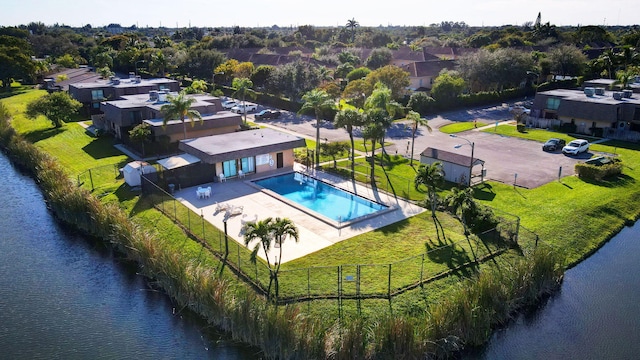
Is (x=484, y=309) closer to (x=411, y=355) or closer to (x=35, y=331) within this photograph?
(x=411, y=355)

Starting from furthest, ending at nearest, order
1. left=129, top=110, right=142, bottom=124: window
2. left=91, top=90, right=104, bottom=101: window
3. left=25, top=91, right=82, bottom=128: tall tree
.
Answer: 1. left=91, top=90, right=104, bottom=101: window
2. left=25, top=91, right=82, bottom=128: tall tree
3. left=129, top=110, right=142, bottom=124: window

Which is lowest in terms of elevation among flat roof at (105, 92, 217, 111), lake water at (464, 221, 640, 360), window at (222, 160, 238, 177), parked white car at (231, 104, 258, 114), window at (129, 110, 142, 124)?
lake water at (464, 221, 640, 360)

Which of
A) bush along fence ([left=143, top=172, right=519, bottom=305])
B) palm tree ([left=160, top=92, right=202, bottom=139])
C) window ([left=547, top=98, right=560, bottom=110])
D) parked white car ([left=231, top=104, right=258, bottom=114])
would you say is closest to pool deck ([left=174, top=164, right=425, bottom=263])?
bush along fence ([left=143, top=172, right=519, bottom=305])

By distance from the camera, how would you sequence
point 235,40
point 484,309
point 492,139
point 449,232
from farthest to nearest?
point 235,40, point 492,139, point 449,232, point 484,309

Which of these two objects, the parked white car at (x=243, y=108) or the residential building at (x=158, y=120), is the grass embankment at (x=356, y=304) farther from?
the parked white car at (x=243, y=108)

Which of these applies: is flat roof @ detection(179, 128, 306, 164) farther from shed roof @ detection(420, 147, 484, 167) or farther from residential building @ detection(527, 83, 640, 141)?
residential building @ detection(527, 83, 640, 141)

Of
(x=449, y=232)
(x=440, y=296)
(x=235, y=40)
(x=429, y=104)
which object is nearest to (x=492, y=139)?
(x=429, y=104)
